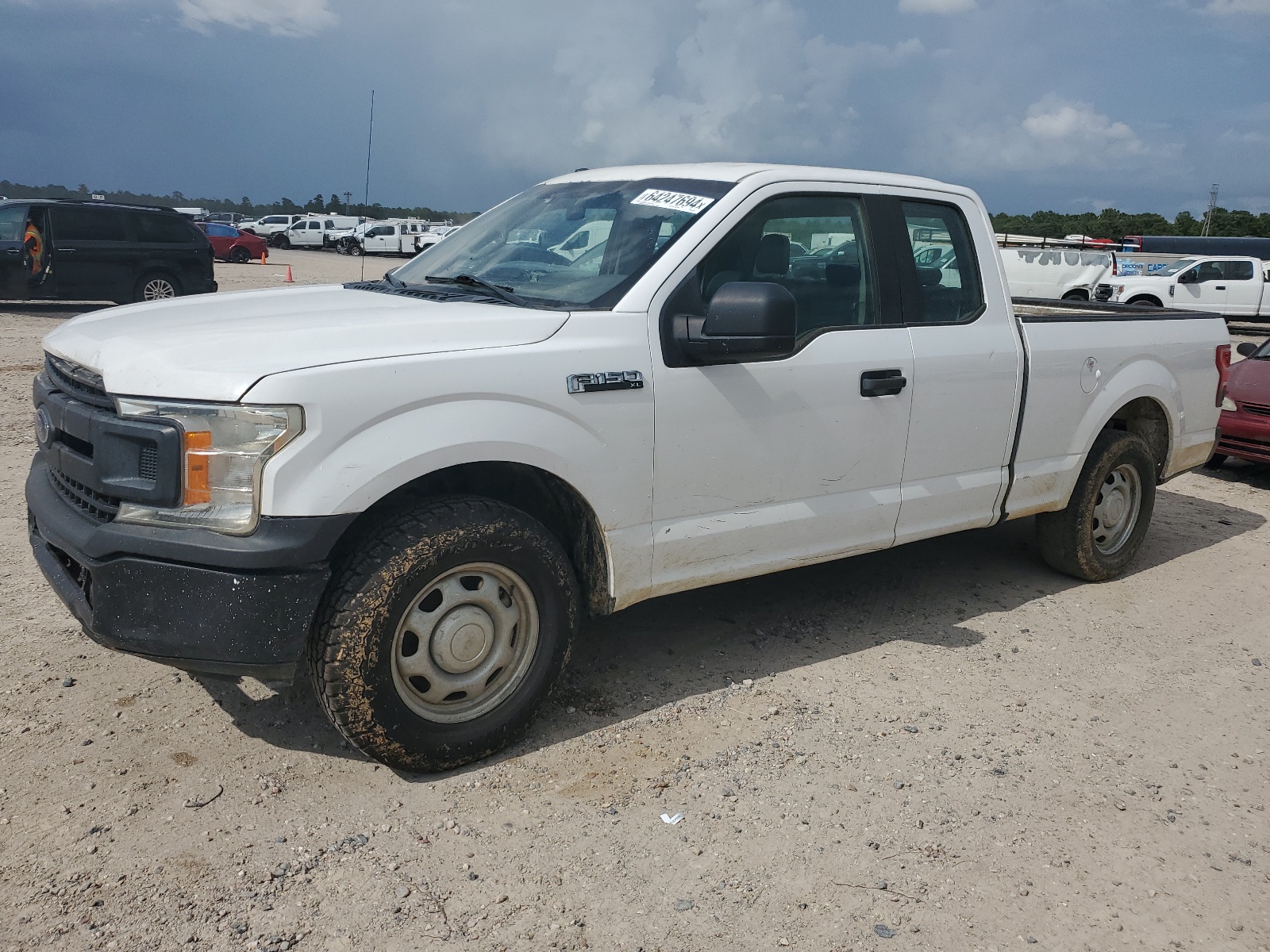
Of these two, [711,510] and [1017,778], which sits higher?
[711,510]

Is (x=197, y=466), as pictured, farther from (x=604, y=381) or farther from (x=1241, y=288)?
(x=1241, y=288)

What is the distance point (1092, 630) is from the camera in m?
5.04

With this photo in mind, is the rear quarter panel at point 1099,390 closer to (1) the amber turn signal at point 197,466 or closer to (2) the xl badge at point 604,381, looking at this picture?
(2) the xl badge at point 604,381

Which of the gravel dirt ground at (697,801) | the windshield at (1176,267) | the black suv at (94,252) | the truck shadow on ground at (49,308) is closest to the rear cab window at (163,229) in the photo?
the black suv at (94,252)

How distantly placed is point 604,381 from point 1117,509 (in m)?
3.60

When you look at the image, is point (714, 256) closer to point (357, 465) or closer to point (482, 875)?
point (357, 465)

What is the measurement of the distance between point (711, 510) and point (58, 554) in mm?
2151

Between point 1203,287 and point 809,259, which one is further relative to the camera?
point 1203,287

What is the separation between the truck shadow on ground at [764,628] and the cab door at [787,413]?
53 cm

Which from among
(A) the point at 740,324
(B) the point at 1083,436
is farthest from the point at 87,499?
(B) the point at 1083,436

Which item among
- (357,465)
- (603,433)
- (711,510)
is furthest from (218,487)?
(711,510)

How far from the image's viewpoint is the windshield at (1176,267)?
22578 millimetres

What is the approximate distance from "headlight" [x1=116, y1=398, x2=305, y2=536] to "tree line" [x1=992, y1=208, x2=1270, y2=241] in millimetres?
57843

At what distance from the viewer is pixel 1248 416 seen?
8.73 meters
